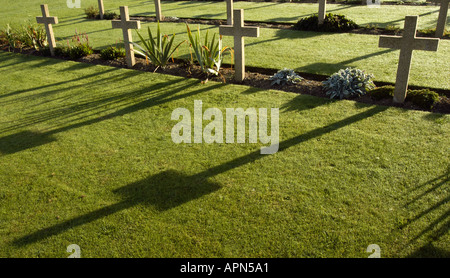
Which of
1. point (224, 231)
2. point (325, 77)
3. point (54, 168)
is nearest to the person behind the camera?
point (224, 231)

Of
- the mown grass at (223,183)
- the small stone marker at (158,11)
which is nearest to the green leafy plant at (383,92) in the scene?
the mown grass at (223,183)

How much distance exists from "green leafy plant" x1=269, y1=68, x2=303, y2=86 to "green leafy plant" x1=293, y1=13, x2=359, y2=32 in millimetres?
4600

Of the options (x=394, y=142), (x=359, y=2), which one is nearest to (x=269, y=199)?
(x=394, y=142)

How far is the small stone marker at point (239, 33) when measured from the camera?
23.9ft

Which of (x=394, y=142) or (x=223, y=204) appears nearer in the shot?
(x=223, y=204)

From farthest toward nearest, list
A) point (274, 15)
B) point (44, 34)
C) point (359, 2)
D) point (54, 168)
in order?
1. point (359, 2)
2. point (274, 15)
3. point (44, 34)
4. point (54, 168)

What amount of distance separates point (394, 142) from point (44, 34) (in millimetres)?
10362

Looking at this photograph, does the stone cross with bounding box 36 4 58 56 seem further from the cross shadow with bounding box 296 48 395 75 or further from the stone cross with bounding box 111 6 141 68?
the cross shadow with bounding box 296 48 395 75

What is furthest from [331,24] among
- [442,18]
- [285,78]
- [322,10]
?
[285,78]

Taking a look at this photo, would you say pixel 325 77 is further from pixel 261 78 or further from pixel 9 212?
pixel 9 212

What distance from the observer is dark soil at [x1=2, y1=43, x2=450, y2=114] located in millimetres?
6520

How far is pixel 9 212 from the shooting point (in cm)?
437

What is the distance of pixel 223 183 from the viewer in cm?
472

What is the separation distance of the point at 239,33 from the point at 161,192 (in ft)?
13.5
